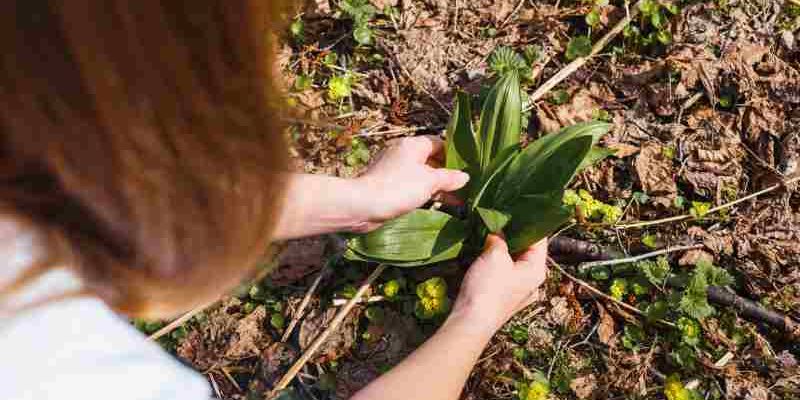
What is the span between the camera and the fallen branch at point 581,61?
7.90 feet

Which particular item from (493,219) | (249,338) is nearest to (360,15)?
(493,219)

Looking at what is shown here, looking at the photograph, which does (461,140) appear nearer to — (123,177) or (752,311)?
(752,311)

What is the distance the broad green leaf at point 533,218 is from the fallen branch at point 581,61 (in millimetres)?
551

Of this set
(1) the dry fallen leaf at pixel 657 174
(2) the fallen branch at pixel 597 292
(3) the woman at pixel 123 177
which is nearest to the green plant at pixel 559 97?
(1) the dry fallen leaf at pixel 657 174

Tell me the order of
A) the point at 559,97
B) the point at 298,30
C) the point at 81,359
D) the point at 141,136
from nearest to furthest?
1. the point at 141,136
2. the point at 81,359
3. the point at 559,97
4. the point at 298,30

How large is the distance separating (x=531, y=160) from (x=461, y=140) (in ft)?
0.68

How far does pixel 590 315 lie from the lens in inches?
84.3

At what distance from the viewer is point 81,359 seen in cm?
94

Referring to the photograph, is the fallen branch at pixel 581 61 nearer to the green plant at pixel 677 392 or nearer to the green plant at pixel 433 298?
the green plant at pixel 433 298

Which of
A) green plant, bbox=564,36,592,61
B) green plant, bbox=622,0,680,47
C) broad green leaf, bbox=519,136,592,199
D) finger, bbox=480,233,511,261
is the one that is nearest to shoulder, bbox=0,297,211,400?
finger, bbox=480,233,511,261

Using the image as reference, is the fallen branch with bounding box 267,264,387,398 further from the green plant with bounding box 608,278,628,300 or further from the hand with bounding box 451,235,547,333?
the green plant with bounding box 608,278,628,300

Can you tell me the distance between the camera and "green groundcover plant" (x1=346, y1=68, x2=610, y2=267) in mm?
1935

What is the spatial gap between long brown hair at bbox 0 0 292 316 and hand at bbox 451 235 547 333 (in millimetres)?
913

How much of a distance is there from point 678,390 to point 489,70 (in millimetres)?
1136
